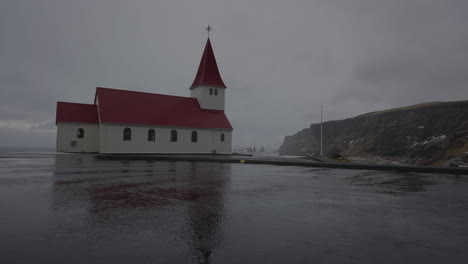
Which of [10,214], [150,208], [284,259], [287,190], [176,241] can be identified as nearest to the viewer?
[284,259]

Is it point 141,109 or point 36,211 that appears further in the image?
point 141,109

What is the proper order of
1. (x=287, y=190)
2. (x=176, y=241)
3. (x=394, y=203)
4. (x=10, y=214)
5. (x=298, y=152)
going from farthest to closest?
(x=298, y=152) < (x=287, y=190) < (x=394, y=203) < (x=10, y=214) < (x=176, y=241)

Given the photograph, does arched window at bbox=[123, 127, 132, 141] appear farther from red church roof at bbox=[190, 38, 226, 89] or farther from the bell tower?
red church roof at bbox=[190, 38, 226, 89]

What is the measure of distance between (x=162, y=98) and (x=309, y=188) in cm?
3439

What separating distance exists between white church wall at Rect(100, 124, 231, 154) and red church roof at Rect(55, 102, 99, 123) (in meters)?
3.06

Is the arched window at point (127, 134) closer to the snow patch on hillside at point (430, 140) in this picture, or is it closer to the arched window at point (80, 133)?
the arched window at point (80, 133)

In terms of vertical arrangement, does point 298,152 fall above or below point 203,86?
below

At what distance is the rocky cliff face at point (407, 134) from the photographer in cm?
8238

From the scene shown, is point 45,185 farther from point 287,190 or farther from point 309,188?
point 309,188

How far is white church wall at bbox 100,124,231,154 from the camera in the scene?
34.7m

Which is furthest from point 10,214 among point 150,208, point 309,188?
point 309,188

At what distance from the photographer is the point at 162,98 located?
41.0m

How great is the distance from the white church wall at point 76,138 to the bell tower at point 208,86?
1424cm

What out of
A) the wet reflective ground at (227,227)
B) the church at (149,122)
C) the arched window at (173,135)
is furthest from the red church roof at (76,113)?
the wet reflective ground at (227,227)
